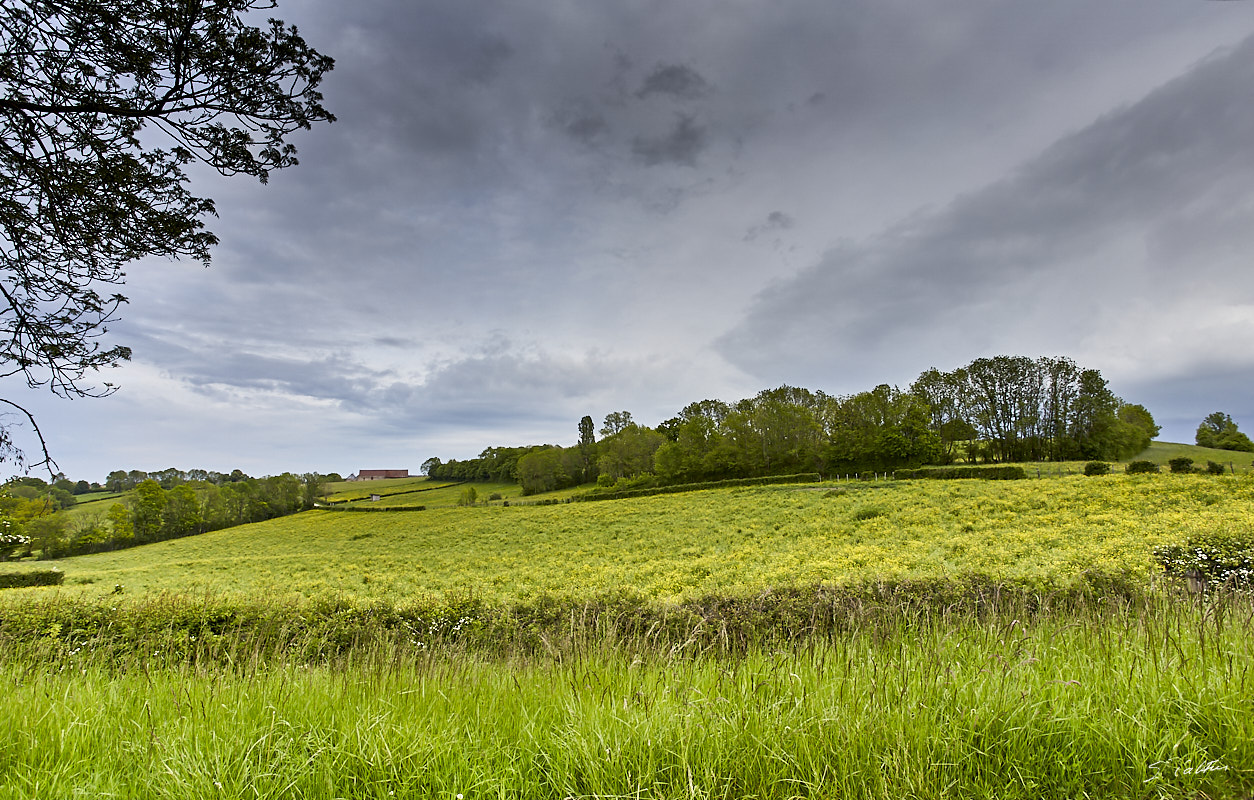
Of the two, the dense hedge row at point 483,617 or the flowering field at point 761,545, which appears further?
the flowering field at point 761,545

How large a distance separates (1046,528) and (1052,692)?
17958 mm

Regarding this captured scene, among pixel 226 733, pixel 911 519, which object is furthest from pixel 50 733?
pixel 911 519

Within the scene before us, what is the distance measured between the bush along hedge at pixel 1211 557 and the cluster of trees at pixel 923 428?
162 ft

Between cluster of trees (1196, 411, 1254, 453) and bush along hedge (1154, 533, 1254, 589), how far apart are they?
91.3m

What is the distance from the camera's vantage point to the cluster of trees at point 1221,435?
68688 mm

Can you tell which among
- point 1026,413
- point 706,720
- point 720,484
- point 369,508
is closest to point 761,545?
point 706,720

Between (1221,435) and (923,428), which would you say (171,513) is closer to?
(923,428)

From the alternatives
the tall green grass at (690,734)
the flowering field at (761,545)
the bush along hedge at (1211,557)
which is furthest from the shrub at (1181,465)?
the tall green grass at (690,734)

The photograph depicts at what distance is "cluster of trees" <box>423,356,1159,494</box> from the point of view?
182ft

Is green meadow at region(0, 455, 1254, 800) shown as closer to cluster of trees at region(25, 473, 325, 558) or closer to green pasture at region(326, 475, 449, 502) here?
cluster of trees at region(25, 473, 325, 558)

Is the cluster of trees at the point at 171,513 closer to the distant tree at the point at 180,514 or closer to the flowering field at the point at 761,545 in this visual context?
the distant tree at the point at 180,514

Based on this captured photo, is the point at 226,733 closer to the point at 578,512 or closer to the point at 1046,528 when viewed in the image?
the point at 1046,528

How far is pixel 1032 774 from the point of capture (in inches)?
88.7

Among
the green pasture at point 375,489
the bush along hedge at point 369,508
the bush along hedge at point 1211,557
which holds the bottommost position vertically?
the bush along hedge at point 369,508
